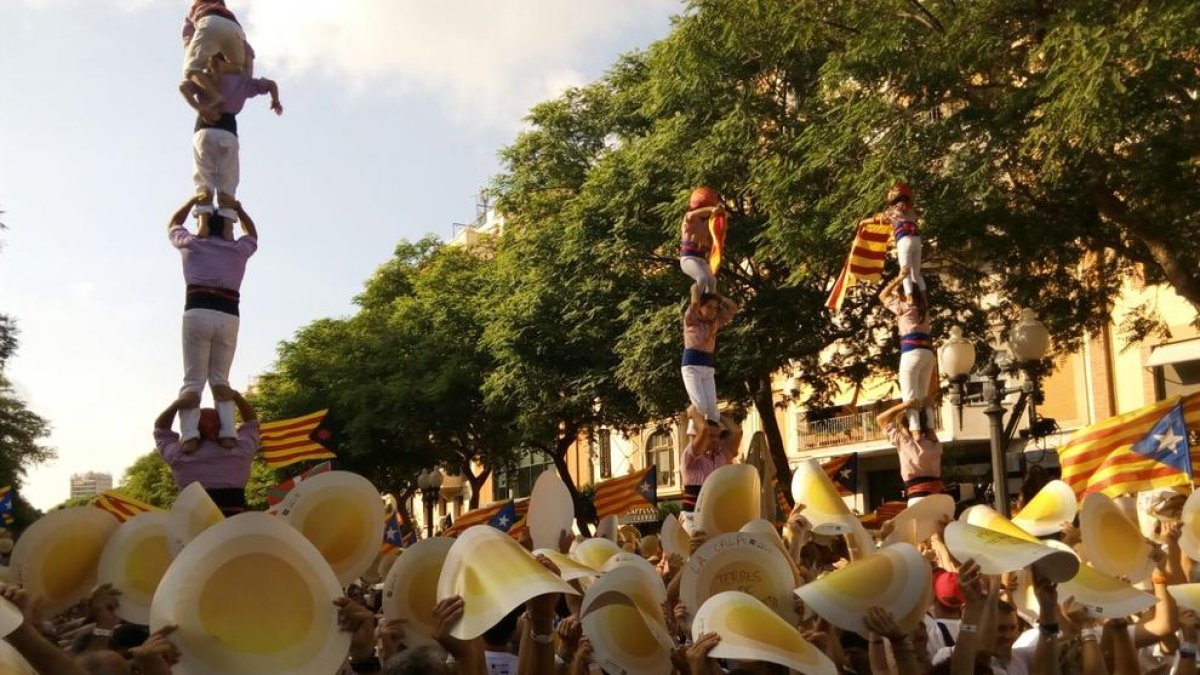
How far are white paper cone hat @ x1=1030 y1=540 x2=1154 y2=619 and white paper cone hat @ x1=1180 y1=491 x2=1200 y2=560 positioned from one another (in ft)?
3.45

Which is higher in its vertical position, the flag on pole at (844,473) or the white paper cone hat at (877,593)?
the flag on pole at (844,473)

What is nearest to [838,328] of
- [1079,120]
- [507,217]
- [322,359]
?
[1079,120]

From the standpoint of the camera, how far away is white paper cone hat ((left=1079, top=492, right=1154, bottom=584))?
18.2 feet

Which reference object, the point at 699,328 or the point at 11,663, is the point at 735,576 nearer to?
the point at 11,663

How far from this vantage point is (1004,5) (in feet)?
43.6

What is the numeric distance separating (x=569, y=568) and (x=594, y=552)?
0.94 meters

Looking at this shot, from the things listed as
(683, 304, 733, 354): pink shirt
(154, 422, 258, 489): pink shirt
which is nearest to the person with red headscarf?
(154, 422, 258, 489): pink shirt

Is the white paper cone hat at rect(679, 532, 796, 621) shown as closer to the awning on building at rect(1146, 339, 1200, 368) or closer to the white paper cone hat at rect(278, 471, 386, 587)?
the white paper cone hat at rect(278, 471, 386, 587)

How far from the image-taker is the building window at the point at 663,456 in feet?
140

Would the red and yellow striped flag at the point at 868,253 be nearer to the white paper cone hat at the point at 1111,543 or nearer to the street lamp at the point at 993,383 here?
the street lamp at the point at 993,383

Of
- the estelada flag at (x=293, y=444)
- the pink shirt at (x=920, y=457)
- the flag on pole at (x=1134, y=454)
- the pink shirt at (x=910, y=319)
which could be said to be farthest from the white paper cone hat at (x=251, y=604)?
the estelada flag at (x=293, y=444)

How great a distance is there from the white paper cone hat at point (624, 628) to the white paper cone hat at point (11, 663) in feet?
6.37

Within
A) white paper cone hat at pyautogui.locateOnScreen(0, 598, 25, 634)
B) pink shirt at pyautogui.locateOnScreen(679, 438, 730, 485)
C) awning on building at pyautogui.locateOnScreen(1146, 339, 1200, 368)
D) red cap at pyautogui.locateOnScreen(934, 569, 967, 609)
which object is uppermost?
awning on building at pyautogui.locateOnScreen(1146, 339, 1200, 368)

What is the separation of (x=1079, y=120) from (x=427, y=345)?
23.4 m
